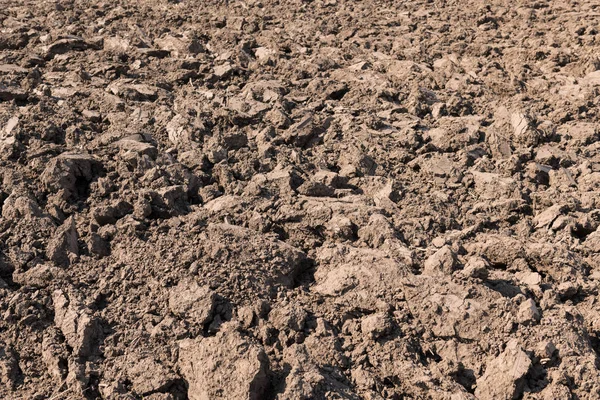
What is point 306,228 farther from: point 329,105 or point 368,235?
point 329,105

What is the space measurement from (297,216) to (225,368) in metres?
1.08

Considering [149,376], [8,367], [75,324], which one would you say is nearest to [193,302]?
[149,376]

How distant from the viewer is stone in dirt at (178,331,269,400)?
8.04ft

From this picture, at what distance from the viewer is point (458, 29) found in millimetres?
5926

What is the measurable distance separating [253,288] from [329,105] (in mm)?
2014

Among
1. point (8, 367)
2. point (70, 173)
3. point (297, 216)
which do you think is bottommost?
point (8, 367)

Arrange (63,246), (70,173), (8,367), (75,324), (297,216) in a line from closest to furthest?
(8,367) → (75,324) → (63,246) → (297,216) → (70,173)

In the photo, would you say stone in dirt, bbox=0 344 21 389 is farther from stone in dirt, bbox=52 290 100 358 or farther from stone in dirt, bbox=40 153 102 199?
stone in dirt, bbox=40 153 102 199

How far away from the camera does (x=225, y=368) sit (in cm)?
250

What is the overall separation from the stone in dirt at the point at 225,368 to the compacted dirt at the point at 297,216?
0.01 m

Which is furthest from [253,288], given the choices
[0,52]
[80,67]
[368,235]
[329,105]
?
Answer: [0,52]

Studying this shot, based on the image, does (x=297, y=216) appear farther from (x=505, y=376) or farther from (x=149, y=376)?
(x=505, y=376)

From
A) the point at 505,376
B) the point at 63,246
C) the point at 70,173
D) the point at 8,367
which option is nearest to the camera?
the point at 505,376

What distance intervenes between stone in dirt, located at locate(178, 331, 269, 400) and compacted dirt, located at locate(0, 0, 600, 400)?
0.4 inches
